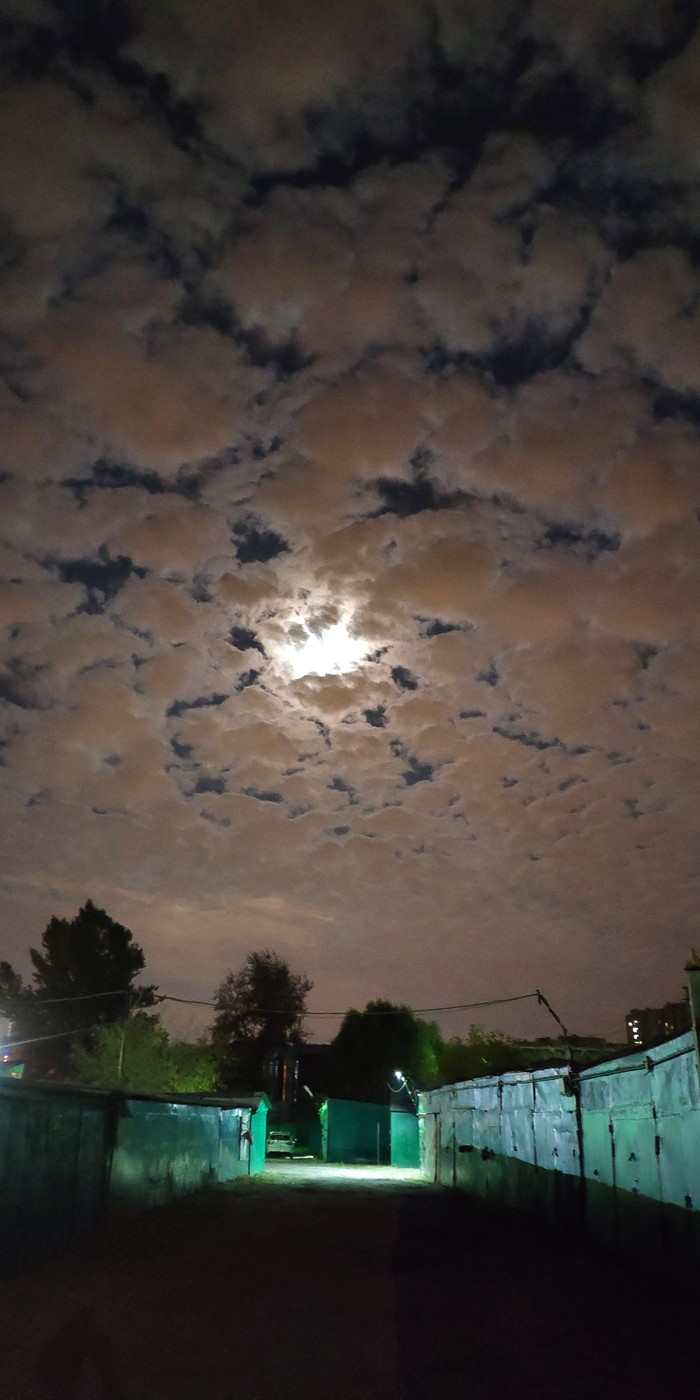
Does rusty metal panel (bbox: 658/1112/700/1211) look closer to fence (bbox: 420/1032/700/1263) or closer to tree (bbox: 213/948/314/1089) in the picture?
fence (bbox: 420/1032/700/1263)

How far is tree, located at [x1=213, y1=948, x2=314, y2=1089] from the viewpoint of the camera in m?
76.2

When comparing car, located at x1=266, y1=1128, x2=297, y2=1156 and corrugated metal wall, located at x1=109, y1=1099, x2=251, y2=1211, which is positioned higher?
corrugated metal wall, located at x1=109, y1=1099, x2=251, y2=1211

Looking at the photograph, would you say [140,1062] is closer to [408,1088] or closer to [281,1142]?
[281,1142]

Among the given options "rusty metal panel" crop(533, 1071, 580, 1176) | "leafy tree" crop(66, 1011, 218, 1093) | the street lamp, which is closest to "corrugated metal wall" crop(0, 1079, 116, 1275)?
"rusty metal panel" crop(533, 1071, 580, 1176)

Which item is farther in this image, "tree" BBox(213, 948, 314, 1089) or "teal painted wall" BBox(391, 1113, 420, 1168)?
"tree" BBox(213, 948, 314, 1089)

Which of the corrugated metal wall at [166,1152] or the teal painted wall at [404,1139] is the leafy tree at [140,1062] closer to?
the teal painted wall at [404,1139]

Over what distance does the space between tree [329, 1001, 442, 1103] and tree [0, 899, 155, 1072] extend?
16.0 meters

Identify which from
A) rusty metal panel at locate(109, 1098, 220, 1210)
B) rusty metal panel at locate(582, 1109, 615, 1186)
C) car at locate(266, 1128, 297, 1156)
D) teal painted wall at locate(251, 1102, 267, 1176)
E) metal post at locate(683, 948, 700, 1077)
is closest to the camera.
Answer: metal post at locate(683, 948, 700, 1077)

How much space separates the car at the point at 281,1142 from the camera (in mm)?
60375

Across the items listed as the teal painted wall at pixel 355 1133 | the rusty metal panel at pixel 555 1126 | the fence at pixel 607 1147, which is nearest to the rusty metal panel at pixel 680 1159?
the fence at pixel 607 1147

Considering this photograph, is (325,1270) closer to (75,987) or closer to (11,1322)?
(11,1322)

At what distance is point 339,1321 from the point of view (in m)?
10.2

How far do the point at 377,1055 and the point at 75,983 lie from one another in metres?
24.1

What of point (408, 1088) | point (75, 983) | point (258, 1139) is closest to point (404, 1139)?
point (408, 1088)
